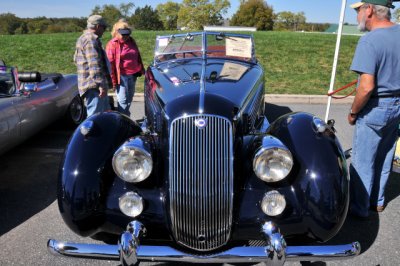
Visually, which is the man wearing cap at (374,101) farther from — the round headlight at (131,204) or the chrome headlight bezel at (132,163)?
the round headlight at (131,204)

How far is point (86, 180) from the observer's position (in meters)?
2.53

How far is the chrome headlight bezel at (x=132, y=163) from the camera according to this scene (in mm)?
2467

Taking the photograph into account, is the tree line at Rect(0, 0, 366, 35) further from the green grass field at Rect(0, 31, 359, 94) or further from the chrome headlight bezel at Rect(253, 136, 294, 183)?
the chrome headlight bezel at Rect(253, 136, 294, 183)

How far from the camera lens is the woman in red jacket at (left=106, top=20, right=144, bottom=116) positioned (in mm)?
5426

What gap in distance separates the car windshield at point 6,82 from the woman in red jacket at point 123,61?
4.48 ft

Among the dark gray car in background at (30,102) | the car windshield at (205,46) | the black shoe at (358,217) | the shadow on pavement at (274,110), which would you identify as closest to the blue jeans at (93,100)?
the dark gray car in background at (30,102)

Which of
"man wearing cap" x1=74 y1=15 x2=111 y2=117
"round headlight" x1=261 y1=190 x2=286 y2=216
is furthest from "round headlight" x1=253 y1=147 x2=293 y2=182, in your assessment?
"man wearing cap" x1=74 y1=15 x2=111 y2=117

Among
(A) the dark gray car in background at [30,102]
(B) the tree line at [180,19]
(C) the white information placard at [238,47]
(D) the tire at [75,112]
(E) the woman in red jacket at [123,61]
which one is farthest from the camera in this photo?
(B) the tree line at [180,19]

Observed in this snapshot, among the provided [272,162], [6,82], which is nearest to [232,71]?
[272,162]

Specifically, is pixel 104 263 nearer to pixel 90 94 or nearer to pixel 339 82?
pixel 90 94

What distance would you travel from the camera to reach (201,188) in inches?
94.7

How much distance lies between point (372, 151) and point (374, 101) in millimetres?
454

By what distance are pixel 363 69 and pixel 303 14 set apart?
9409 centimetres

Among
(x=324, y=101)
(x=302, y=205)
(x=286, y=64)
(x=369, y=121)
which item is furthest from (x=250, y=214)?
(x=286, y=64)
